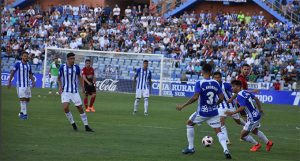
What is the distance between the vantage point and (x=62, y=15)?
58.1m

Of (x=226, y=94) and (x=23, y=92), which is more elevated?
(x=226, y=94)

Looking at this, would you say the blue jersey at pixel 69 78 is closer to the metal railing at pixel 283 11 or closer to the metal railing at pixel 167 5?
the metal railing at pixel 283 11

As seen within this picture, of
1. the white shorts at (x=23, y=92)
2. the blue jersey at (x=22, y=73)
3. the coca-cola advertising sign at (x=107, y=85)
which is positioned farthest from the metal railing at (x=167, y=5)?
the white shorts at (x=23, y=92)

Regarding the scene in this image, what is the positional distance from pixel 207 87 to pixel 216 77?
7.66ft

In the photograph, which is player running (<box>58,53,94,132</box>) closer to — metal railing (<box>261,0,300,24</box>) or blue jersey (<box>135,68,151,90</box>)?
blue jersey (<box>135,68,151,90</box>)

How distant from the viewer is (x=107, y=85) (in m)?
45.9

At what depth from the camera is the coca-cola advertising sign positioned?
45594mm

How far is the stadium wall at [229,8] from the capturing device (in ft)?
184

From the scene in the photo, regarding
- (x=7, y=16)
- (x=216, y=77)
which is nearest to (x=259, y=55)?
(x=7, y=16)

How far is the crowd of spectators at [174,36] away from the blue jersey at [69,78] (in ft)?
90.6

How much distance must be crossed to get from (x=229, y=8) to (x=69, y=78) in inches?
1605

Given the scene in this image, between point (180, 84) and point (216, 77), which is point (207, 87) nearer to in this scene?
point (216, 77)

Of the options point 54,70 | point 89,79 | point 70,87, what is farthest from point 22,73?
point 54,70

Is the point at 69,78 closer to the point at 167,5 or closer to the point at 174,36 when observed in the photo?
the point at 174,36
